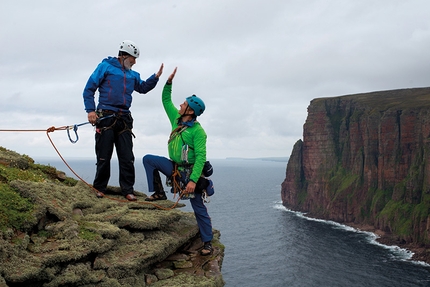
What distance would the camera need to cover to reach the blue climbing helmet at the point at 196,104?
33.6 feet

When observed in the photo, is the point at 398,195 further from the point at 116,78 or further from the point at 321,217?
the point at 116,78

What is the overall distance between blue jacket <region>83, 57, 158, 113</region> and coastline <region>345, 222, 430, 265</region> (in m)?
87.7

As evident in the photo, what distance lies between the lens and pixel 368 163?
456 ft

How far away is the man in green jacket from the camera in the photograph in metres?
10.0

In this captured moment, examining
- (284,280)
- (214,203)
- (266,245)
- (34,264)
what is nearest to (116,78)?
(34,264)

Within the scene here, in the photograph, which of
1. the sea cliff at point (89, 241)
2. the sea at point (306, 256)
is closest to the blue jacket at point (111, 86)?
the sea cliff at point (89, 241)

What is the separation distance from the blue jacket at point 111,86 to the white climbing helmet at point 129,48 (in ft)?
1.44

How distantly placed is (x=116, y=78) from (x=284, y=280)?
61.2 m

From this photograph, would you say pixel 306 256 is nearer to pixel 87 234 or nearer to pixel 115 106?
pixel 115 106

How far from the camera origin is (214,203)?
16325 cm

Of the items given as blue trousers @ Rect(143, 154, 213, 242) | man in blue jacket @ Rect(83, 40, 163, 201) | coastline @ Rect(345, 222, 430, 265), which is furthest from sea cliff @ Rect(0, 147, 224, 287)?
coastline @ Rect(345, 222, 430, 265)

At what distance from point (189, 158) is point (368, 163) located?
14031 centimetres

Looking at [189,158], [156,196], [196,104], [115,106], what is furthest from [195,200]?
[115,106]

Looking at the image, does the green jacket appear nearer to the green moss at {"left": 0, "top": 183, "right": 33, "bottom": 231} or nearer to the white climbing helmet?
the white climbing helmet
